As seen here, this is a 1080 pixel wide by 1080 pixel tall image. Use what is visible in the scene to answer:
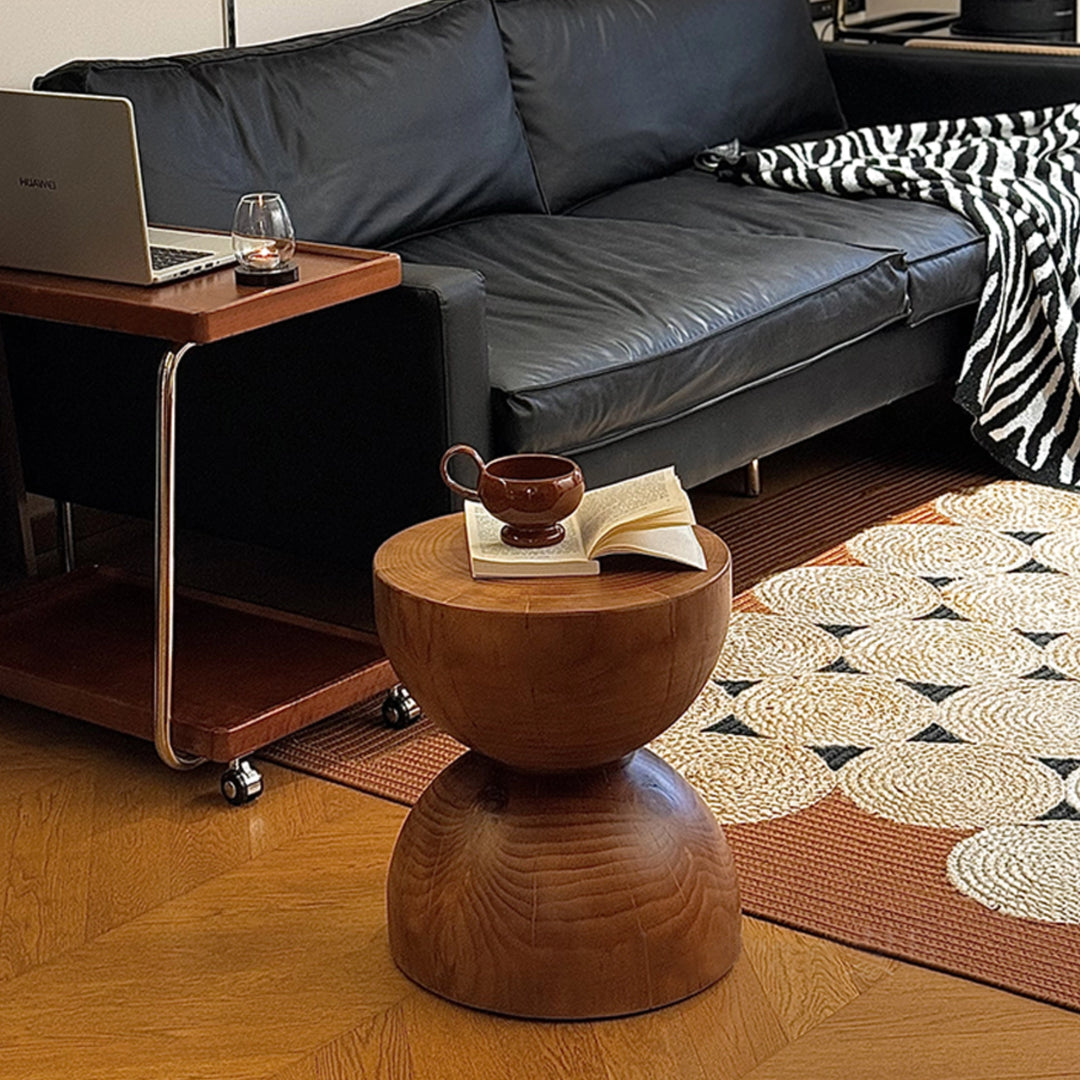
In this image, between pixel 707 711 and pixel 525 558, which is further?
pixel 707 711

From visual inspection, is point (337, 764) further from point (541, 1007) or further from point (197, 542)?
point (197, 542)

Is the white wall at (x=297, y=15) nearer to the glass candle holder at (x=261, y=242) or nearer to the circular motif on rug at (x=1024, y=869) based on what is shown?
the glass candle holder at (x=261, y=242)

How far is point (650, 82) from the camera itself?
11.8 ft

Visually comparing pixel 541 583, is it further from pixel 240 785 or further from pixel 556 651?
pixel 240 785

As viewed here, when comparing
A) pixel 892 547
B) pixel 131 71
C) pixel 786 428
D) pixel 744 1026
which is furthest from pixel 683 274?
pixel 744 1026

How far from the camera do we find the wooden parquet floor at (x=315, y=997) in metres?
1.73

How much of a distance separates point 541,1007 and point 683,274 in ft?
4.55

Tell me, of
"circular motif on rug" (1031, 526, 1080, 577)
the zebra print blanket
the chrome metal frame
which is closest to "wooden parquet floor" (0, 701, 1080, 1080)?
the chrome metal frame

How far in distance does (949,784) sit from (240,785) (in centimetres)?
85

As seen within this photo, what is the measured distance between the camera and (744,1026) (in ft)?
5.83

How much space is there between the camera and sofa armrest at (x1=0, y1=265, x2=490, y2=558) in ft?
7.78

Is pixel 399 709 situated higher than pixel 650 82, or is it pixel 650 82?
pixel 650 82

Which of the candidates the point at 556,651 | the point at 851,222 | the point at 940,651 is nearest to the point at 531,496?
the point at 556,651

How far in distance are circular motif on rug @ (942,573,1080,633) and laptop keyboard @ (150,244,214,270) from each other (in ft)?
4.04
